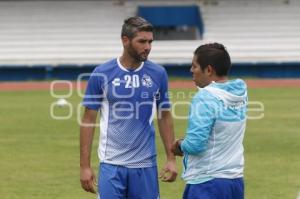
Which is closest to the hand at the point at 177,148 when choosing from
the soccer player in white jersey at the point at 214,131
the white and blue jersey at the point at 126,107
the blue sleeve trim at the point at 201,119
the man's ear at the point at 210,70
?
the soccer player in white jersey at the point at 214,131

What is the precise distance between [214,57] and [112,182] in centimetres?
131

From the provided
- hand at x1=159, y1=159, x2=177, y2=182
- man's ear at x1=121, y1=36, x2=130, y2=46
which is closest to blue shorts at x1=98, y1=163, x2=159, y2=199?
hand at x1=159, y1=159, x2=177, y2=182

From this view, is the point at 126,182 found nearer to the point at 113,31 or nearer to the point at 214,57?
the point at 214,57

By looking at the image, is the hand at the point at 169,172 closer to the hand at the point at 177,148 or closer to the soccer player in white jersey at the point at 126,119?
the soccer player in white jersey at the point at 126,119

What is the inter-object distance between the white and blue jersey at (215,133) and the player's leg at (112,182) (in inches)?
27.9

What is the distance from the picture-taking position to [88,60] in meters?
33.2

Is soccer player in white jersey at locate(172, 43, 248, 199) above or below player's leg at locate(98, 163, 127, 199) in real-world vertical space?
above

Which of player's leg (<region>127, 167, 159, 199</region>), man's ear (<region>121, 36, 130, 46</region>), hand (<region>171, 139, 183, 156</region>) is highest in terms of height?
man's ear (<region>121, 36, 130, 46</region>)

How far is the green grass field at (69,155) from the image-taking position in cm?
888

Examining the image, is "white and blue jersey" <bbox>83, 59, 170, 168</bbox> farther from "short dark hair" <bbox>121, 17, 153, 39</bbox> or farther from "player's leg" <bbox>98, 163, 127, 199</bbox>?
"short dark hair" <bbox>121, 17, 153, 39</bbox>

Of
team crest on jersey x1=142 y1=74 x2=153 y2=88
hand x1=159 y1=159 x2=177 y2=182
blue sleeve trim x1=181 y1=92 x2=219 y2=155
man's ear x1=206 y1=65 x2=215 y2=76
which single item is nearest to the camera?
blue sleeve trim x1=181 y1=92 x2=219 y2=155

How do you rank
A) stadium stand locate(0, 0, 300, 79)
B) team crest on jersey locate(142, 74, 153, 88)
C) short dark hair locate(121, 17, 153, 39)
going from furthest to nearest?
stadium stand locate(0, 0, 300, 79)
team crest on jersey locate(142, 74, 153, 88)
short dark hair locate(121, 17, 153, 39)

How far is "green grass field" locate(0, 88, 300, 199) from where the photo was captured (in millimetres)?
8875

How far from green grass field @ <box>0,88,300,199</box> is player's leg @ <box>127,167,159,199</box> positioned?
3112 millimetres
